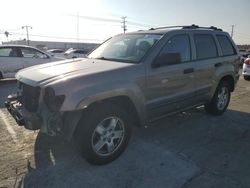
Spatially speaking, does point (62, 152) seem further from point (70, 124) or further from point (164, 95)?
point (164, 95)

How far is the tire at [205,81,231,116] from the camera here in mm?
6227

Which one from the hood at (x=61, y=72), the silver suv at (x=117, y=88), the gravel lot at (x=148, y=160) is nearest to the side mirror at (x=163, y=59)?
the silver suv at (x=117, y=88)

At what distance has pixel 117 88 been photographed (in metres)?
3.82

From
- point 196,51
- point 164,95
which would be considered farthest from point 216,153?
point 196,51

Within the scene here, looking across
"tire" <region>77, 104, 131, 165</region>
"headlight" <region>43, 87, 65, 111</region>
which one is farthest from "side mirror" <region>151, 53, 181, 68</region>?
"headlight" <region>43, 87, 65, 111</region>

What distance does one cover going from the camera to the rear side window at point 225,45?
242 inches

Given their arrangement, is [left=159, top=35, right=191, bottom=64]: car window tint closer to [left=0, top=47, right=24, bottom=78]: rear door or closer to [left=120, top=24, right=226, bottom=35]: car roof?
[left=120, top=24, right=226, bottom=35]: car roof

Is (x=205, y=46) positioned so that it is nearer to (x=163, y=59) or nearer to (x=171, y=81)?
Answer: (x=171, y=81)

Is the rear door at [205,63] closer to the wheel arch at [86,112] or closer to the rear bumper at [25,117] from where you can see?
the wheel arch at [86,112]

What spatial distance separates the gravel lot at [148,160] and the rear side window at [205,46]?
1451mm

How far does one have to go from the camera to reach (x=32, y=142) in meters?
4.67

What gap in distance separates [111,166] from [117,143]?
346 millimetres

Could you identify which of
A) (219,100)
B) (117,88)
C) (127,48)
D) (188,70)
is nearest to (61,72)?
(117,88)

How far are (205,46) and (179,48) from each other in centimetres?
96
